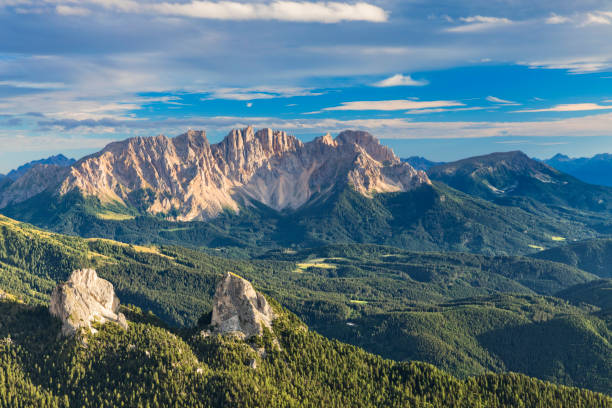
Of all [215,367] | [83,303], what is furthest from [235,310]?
[83,303]

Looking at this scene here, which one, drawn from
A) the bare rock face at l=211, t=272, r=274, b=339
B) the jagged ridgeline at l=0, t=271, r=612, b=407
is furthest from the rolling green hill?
the bare rock face at l=211, t=272, r=274, b=339

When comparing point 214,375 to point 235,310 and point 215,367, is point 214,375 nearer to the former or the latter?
point 215,367

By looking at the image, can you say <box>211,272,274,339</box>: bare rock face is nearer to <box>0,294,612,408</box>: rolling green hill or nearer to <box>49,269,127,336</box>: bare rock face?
<box>0,294,612,408</box>: rolling green hill

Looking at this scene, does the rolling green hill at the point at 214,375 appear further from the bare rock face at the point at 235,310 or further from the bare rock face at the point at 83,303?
the bare rock face at the point at 235,310

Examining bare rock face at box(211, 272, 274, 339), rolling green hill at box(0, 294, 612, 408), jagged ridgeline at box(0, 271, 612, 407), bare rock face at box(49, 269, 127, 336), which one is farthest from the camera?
bare rock face at box(211, 272, 274, 339)

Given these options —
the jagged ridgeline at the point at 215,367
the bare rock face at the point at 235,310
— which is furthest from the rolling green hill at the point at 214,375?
the bare rock face at the point at 235,310
